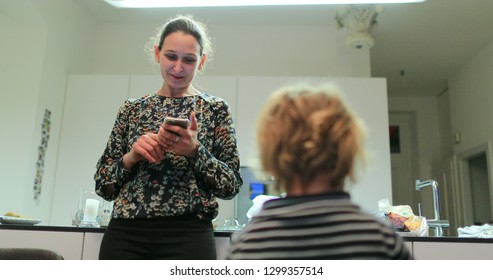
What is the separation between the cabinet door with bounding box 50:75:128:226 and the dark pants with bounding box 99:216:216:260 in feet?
7.23

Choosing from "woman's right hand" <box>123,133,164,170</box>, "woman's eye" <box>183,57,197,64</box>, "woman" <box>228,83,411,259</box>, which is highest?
"woman's eye" <box>183,57,197,64</box>

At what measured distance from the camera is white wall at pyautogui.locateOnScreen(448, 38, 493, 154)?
3.66 meters

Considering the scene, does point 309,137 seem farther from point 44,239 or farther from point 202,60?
point 44,239

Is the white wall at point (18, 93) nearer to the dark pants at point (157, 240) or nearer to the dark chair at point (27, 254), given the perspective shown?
the dark chair at point (27, 254)

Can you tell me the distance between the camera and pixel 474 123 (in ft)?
13.0

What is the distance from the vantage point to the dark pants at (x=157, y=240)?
77 centimetres

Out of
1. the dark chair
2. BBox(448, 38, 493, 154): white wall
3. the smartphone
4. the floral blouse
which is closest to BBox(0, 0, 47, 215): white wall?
the dark chair

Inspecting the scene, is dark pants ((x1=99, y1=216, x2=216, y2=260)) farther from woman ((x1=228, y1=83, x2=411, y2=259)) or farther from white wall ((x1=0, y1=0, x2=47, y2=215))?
white wall ((x1=0, y1=0, x2=47, y2=215))

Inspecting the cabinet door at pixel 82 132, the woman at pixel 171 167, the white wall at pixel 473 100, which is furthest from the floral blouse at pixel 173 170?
the white wall at pixel 473 100

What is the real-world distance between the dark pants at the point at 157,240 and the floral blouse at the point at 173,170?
16 mm

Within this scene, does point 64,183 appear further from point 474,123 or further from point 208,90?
point 474,123

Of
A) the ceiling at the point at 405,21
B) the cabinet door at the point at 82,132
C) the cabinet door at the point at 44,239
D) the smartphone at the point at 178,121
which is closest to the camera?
the smartphone at the point at 178,121
